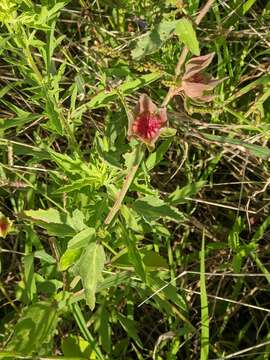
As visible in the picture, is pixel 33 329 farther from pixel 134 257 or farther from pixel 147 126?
pixel 147 126

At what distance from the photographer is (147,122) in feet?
4.13

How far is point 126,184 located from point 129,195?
2.42 ft

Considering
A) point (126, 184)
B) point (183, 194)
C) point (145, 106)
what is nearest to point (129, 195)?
point (183, 194)

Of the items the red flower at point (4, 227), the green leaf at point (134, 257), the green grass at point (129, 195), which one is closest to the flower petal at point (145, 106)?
the green grass at point (129, 195)

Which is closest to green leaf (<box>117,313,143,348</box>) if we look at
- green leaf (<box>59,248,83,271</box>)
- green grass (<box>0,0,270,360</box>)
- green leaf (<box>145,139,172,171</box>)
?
green grass (<box>0,0,270,360</box>)

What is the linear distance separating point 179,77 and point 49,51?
48 cm

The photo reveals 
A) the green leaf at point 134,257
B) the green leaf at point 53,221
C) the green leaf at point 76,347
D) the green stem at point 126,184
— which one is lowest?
the green leaf at point 76,347

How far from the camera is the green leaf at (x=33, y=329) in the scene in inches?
62.8

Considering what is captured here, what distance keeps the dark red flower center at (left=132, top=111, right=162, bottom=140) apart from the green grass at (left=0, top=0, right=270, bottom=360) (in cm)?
21

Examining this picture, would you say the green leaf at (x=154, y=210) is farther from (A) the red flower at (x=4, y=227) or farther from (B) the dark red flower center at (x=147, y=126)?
(A) the red flower at (x=4, y=227)

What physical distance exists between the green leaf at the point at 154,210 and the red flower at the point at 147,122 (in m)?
0.30

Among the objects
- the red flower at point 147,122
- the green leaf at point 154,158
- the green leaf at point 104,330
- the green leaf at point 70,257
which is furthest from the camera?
the green leaf at point 104,330

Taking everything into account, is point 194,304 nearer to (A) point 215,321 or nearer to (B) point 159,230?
(A) point 215,321

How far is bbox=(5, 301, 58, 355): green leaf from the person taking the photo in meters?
1.60
